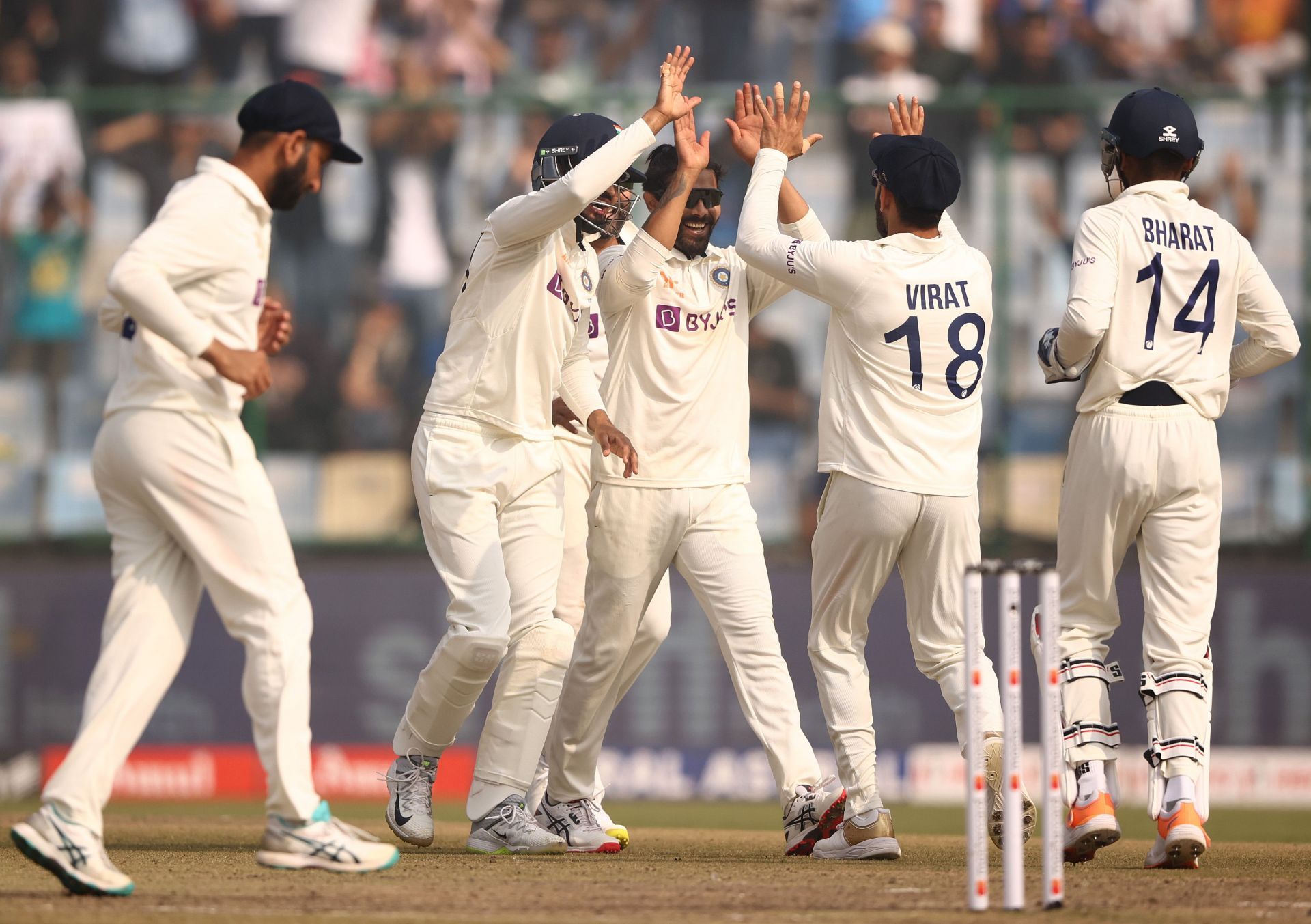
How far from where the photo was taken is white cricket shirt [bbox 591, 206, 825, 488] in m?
6.70

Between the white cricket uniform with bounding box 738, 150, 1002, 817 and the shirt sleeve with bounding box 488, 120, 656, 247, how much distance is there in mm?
605

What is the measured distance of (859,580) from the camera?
639cm

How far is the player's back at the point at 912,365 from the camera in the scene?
6.27m

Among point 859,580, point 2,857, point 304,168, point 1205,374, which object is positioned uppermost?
point 304,168

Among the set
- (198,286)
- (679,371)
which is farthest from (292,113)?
(679,371)

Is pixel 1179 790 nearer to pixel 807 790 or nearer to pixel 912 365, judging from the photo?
pixel 807 790

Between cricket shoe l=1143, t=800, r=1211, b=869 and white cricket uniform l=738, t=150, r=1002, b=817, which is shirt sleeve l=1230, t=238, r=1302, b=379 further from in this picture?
cricket shoe l=1143, t=800, r=1211, b=869

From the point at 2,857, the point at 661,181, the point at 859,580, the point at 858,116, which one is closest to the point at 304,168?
the point at 661,181

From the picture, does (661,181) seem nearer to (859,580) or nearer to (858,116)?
(859,580)

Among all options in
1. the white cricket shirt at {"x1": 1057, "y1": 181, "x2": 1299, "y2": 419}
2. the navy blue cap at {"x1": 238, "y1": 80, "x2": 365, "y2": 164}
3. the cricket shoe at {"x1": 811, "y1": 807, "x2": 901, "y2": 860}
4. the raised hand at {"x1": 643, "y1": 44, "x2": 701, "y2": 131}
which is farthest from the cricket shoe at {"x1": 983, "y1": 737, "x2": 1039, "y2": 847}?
the navy blue cap at {"x1": 238, "y1": 80, "x2": 365, "y2": 164}

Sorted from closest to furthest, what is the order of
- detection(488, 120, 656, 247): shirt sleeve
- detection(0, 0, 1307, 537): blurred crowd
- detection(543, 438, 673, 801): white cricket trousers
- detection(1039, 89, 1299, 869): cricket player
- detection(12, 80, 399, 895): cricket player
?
1. detection(12, 80, 399, 895): cricket player
2. detection(488, 120, 656, 247): shirt sleeve
3. detection(1039, 89, 1299, 869): cricket player
4. detection(543, 438, 673, 801): white cricket trousers
5. detection(0, 0, 1307, 537): blurred crowd

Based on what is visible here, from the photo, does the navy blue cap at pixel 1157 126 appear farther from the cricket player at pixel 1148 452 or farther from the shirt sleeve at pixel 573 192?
the shirt sleeve at pixel 573 192

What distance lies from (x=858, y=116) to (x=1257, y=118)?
261cm

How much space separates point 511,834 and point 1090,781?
201cm
